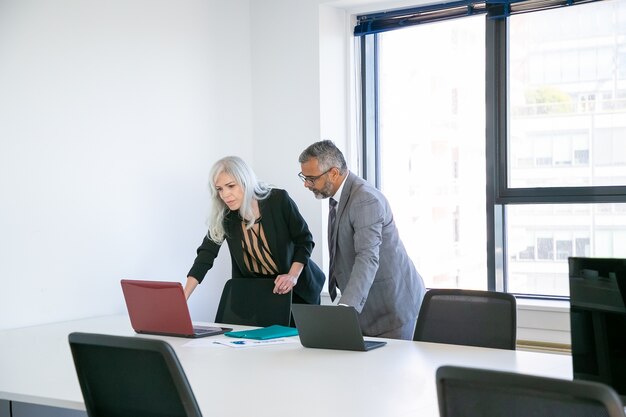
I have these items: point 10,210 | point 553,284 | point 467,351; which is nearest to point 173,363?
point 467,351

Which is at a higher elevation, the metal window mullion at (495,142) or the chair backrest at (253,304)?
the metal window mullion at (495,142)

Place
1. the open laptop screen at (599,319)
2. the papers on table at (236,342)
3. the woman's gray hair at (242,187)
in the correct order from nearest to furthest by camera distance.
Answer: the open laptop screen at (599,319), the papers on table at (236,342), the woman's gray hair at (242,187)

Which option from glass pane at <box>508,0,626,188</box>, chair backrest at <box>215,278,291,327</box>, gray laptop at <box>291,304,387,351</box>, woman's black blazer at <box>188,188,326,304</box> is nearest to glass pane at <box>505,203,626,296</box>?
glass pane at <box>508,0,626,188</box>

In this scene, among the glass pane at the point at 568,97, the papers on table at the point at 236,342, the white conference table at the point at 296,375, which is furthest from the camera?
the glass pane at the point at 568,97

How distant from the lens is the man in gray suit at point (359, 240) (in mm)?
3635

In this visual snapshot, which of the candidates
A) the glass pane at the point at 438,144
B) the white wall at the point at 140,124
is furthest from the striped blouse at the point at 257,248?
the glass pane at the point at 438,144

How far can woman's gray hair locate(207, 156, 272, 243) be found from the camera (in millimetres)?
4020

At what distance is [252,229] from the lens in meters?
4.08

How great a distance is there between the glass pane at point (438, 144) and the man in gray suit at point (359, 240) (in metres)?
1.27

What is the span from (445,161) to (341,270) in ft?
5.26

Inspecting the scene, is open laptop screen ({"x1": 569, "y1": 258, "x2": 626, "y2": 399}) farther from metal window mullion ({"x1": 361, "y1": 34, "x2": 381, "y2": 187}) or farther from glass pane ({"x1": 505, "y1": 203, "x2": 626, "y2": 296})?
metal window mullion ({"x1": 361, "y1": 34, "x2": 381, "y2": 187})

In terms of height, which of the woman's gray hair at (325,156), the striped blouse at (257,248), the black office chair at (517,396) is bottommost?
the black office chair at (517,396)

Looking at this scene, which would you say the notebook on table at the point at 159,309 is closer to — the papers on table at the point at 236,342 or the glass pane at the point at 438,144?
the papers on table at the point at 236,342

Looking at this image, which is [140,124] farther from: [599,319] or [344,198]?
[599,319]
